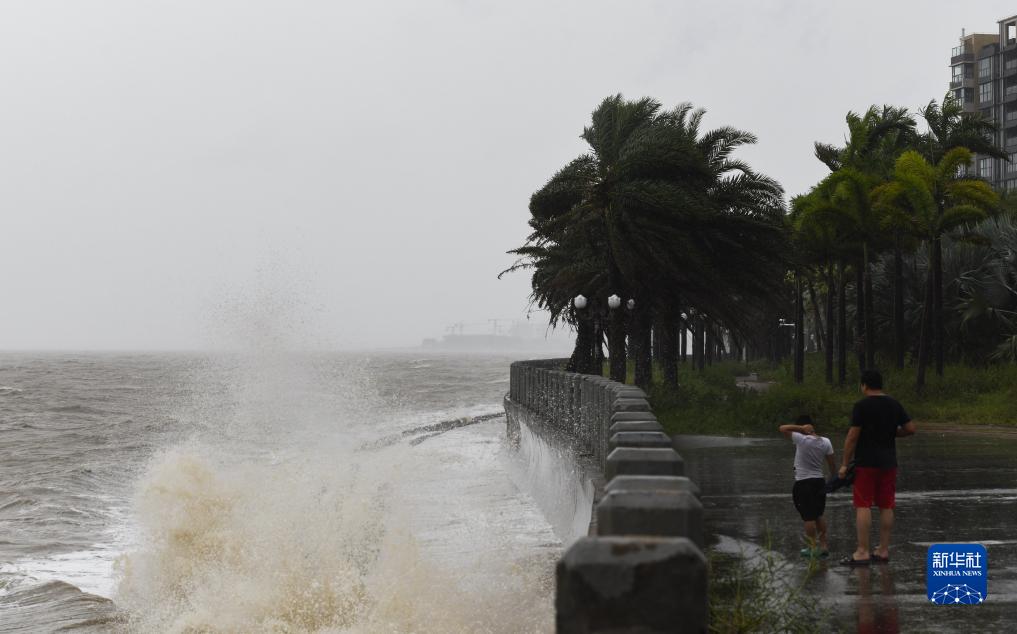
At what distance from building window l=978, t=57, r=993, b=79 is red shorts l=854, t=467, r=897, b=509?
105 metres

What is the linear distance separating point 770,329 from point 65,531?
5230cm

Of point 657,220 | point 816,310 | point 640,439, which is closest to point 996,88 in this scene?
point 816,310

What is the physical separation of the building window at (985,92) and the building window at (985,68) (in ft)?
2.44

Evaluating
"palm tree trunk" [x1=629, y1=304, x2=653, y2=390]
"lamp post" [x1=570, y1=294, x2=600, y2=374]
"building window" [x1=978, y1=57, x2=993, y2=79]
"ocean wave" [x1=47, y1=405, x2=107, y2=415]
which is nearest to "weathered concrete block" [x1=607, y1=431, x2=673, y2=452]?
"palm tree trunk" [x1=629, y1=304, x2=653, y2=390]

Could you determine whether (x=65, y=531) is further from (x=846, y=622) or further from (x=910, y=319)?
(x=910, y=319)

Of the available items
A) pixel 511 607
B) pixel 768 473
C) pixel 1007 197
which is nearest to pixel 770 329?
pixel 1007 197

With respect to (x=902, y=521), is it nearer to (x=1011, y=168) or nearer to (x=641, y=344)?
(x=641, y=344)

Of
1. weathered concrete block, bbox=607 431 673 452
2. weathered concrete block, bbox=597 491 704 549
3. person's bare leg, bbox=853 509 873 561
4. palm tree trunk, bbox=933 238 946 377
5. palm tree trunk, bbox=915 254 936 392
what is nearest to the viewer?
weathered concrete block, bbox=597 491 704 549

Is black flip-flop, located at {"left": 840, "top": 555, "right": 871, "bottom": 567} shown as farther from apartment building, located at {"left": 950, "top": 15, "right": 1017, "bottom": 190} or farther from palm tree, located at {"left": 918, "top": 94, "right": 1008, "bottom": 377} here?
apartment building, located at {"left": 950, "top": 15, "right": 1017, "bottom": 190}

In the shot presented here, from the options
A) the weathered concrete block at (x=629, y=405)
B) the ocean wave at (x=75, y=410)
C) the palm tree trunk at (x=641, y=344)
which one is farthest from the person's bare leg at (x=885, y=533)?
the ocean wave at (x=75, y=410)

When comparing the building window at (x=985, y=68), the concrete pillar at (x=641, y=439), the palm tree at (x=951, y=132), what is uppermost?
the building window at (x=985, y=68)

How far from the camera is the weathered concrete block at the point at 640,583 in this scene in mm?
2842

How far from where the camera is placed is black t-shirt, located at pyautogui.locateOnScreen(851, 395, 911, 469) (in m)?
8.03

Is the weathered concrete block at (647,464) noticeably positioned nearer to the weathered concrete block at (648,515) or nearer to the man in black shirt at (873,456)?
the weathered concrete block at (648,515)
